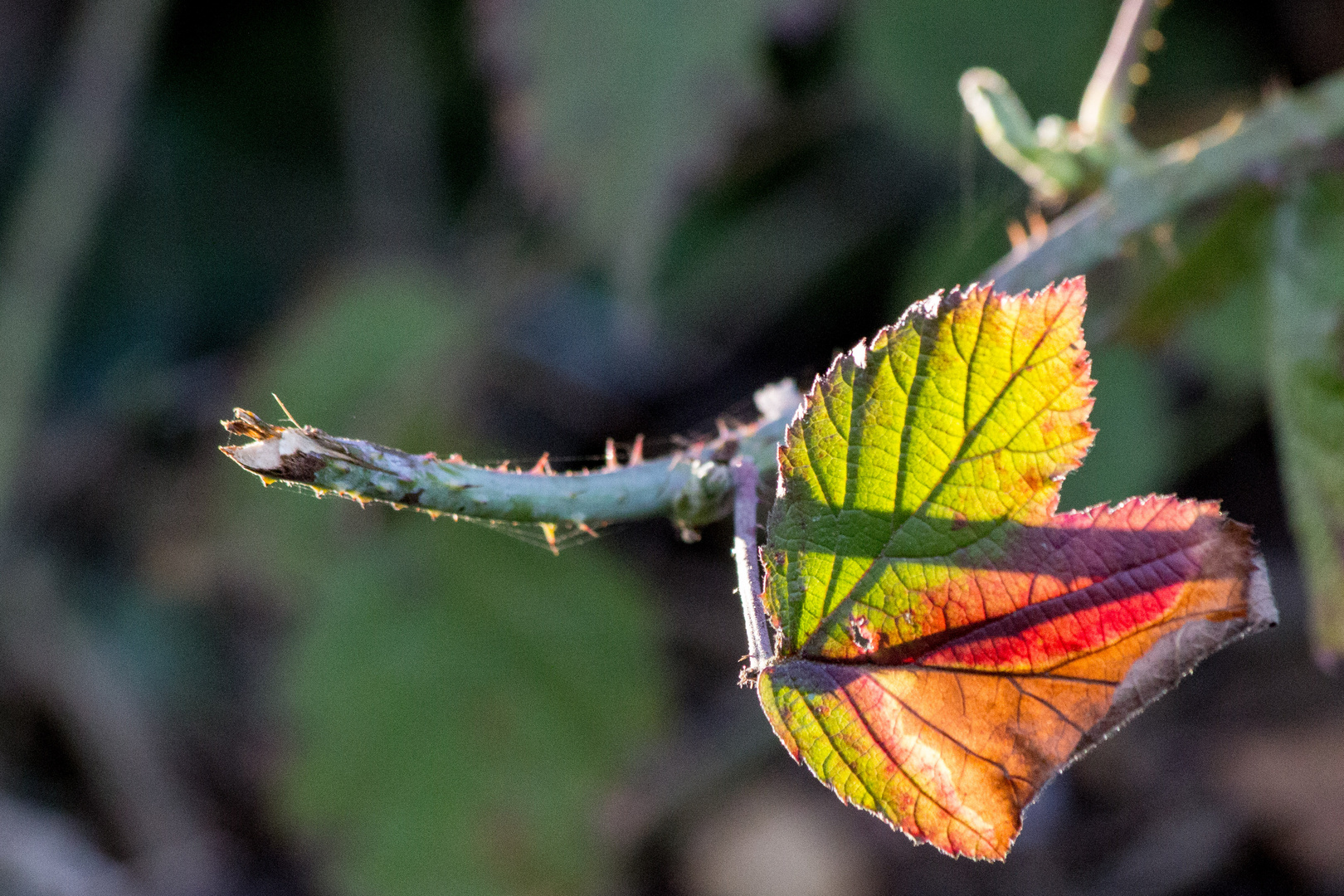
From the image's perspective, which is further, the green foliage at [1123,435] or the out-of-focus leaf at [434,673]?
the out-of-focus leaf at [434,673]

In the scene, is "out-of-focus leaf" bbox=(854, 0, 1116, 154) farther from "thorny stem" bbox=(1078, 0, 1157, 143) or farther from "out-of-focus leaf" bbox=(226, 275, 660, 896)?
"out-of-focus leaf" bbox=(226, 275, 660, 896)

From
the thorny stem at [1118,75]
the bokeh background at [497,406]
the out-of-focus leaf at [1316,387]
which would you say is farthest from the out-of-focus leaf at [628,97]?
the out-of-focus leaf at [1316,387]

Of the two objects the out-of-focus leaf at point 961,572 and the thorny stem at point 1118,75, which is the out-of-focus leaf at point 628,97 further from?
the out-of-focus leaf at point 961,572

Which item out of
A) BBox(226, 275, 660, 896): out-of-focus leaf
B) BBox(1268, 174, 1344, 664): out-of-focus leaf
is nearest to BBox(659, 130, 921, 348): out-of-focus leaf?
BBox(226, 275, 660, 896): out-of-focus leaf

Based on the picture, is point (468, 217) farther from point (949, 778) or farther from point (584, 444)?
point (949, 778)

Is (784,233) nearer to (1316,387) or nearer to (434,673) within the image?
(434,673)

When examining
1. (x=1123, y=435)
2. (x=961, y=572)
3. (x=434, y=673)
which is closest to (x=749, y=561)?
(x=961, y=572)

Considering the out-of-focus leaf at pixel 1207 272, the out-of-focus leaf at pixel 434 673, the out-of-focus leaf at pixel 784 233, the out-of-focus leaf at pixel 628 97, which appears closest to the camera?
the out-of-focus leaf at pixel 1207 272
